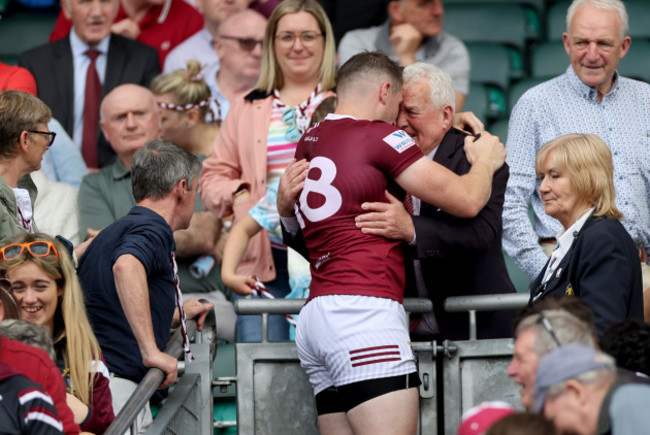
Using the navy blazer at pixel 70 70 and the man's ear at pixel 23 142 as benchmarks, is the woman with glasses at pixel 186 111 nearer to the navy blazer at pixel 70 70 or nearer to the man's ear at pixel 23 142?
the navy blazer at pixel 70 70

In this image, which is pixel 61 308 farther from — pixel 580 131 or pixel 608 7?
pixel 608 7

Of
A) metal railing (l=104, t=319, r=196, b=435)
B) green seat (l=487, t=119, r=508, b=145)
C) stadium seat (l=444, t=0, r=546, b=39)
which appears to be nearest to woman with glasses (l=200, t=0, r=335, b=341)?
metal railing (l=104, t=319, r=196, b=435)

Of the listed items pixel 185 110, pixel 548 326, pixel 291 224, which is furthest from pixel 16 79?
pixel 548 326

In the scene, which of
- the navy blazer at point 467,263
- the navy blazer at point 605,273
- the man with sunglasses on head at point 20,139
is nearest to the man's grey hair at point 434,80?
the navy blazer at point 467,263

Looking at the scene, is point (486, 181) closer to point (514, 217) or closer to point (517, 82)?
point (514, 217)

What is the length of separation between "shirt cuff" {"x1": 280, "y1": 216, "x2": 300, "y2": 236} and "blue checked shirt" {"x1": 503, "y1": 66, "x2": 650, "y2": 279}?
1131 millimetres

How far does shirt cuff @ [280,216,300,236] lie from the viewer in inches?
Answer: 172

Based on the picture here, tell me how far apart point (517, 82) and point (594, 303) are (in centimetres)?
446

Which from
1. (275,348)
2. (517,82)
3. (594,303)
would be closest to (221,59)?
(517,82)

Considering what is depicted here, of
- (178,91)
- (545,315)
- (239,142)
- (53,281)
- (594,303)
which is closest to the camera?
(545,315)

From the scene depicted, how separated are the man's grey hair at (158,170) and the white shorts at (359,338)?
89cm

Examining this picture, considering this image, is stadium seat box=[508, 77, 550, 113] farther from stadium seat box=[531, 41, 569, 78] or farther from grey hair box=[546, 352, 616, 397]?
grey hair box=[546, 352, 616, 397]

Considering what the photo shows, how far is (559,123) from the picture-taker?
17.3 ft

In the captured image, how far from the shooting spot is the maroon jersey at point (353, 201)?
404 centimetres
